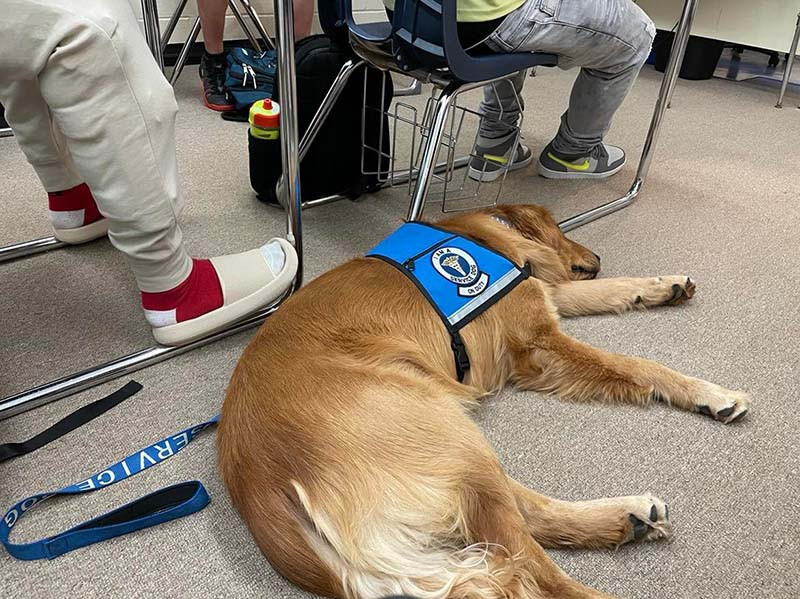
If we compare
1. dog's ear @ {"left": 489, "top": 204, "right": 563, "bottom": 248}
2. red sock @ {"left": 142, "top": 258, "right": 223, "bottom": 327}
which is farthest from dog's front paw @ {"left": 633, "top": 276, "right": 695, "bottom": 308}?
red sock @ {"left": 142, "top": 258, "right": 223, "bottom": 327}

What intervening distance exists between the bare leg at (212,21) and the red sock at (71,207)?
1595 mm

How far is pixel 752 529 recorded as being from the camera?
108 cm

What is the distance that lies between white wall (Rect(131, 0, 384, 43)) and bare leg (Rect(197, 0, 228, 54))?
1.37ft

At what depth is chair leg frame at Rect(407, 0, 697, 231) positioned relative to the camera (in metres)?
1.61

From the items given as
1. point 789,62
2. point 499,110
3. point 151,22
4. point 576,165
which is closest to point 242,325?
point 151,22

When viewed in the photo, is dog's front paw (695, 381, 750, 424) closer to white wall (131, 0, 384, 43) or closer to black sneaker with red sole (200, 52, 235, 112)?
black sneaker with red sole (200, 52, 235, 112)

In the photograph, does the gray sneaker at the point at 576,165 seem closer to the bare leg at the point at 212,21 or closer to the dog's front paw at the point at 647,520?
the dog's front paw at the point at 647,520

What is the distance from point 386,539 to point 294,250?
89cm

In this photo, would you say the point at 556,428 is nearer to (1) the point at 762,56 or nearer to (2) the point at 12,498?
(2) the point at 12,498

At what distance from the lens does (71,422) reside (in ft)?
4.10

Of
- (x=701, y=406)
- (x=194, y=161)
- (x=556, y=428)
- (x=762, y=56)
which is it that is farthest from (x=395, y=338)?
(x=762, y=56)

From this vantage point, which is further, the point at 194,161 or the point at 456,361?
the point at 194,161

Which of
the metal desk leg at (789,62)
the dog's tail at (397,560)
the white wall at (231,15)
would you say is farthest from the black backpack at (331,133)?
the metal desk leg at (789,62)

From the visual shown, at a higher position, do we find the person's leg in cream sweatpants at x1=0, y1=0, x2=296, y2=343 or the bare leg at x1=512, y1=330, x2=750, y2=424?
the person's leg in cream sweatpants at x1=0, y1=0, x2=296, y2=343
